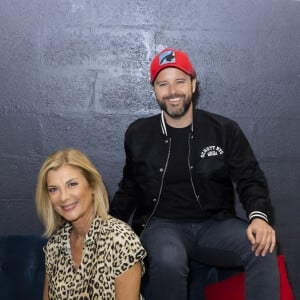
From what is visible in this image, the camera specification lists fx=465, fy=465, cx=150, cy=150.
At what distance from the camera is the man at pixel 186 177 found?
2104 mm

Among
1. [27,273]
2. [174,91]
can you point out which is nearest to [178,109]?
[174,91]

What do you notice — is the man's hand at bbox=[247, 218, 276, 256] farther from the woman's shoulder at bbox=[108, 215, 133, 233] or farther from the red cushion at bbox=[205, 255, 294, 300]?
the woman's shoulder at bbox=[108, 215, 133, 233]

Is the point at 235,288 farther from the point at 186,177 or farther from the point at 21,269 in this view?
the point at 21,269

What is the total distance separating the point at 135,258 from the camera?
172 centimetres

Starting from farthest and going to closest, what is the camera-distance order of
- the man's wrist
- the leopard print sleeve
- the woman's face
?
1. the man's wrist
2. the woman's face
3. the leopard print sleeve

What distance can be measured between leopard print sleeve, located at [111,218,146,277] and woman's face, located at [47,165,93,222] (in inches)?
7.0

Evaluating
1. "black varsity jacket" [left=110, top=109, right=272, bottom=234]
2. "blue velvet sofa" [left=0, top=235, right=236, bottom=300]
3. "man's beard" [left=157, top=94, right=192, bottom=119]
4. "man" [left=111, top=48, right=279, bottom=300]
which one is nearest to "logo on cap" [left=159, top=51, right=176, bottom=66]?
"man" [left=111, top=48, right=279, bottom=300]

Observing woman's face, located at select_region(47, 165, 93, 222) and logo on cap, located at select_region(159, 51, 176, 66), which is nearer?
woman's face, located at select_region(47, 165, 93, 222)

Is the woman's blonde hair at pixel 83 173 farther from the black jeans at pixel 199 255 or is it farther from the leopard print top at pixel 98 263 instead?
the black jeans at pixel 199 255

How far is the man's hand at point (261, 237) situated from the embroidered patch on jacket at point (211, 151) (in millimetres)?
433

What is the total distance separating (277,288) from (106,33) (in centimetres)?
163

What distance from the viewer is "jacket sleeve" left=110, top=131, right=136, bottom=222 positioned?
2.37 meters

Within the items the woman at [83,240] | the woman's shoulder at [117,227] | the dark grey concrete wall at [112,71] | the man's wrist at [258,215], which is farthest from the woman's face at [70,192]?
the dark grey concrete wall at [112,71]

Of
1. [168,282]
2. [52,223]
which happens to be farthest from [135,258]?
[52,223]
